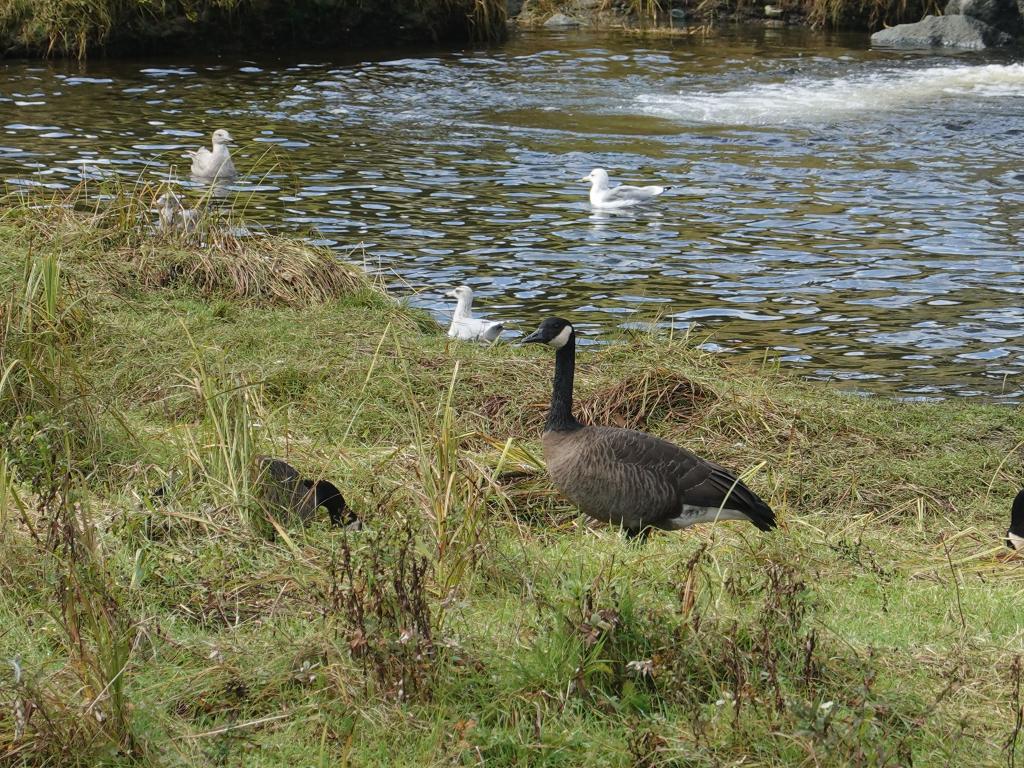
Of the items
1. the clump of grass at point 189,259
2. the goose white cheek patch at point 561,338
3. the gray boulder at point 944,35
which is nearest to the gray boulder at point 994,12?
the gray boulder at point 944,35

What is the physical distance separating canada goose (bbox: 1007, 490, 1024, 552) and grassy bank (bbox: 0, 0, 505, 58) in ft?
61.5

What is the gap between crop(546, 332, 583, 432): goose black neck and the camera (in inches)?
247

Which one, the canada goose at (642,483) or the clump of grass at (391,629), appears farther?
the canada goose at (642,483)

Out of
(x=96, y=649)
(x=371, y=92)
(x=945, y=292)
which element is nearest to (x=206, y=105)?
(x=371, y=92)

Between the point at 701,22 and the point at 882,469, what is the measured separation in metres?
22.7

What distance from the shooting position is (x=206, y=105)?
60.8ft

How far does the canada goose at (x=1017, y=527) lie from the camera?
19.2 ft

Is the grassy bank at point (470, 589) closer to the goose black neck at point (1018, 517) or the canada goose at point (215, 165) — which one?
the goose black neck at point (1018, 517)

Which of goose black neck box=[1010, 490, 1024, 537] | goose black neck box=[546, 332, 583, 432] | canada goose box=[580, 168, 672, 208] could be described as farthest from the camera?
canada goose box=[580, 168, 672, 208]

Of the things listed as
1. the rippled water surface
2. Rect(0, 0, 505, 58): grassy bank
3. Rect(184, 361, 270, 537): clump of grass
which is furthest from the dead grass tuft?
Rect(0, 0, 505, 58): grassy bank

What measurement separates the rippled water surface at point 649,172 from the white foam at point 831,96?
8 centimetres

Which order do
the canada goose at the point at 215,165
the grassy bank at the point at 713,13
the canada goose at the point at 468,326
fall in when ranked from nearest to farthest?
the canada goose at the point at 468,326 → the canada goose at the point at 215,165 → the grassy bank at the point at 713,13

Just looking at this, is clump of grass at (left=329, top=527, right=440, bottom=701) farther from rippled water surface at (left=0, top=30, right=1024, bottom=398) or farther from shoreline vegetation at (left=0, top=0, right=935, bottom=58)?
shoreline vegetation at (left=0, top=0, right=935, bottom=58)

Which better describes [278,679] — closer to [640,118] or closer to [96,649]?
[96,649]
